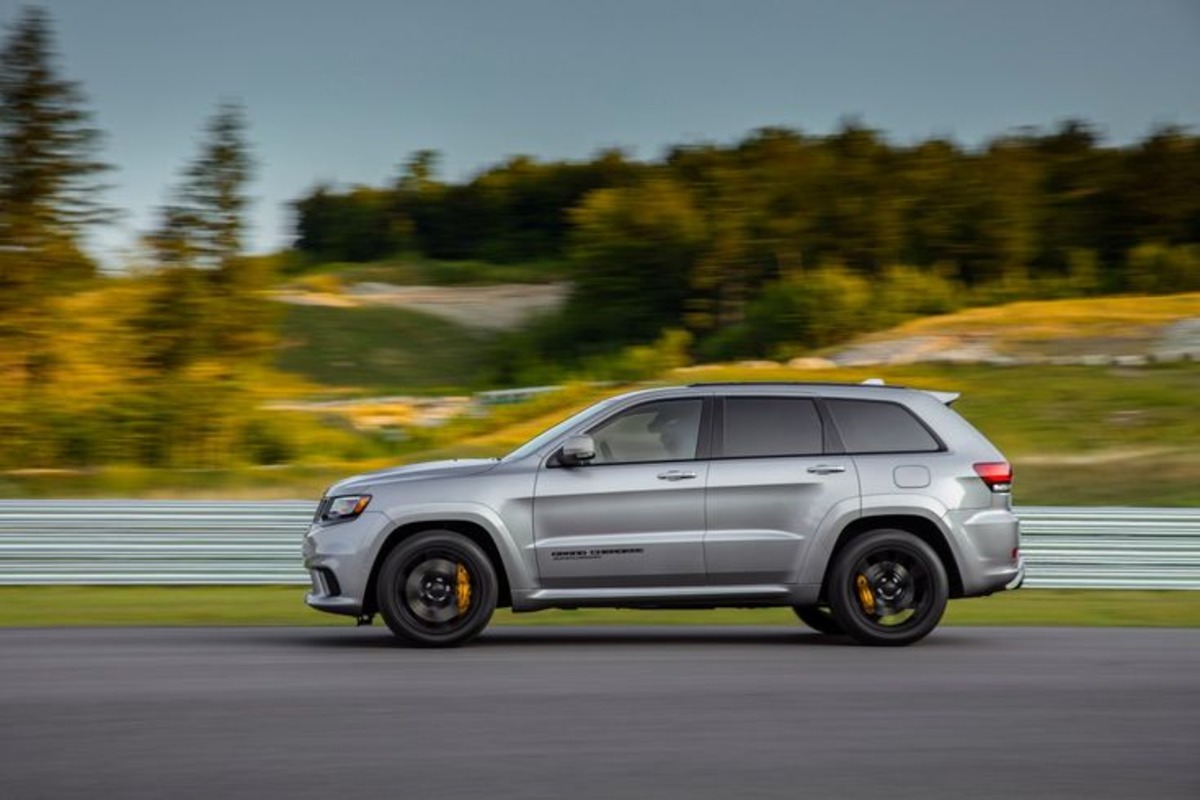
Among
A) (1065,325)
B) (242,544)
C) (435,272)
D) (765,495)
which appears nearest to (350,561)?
(765,495)

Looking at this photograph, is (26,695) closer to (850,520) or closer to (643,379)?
A: (850,520)

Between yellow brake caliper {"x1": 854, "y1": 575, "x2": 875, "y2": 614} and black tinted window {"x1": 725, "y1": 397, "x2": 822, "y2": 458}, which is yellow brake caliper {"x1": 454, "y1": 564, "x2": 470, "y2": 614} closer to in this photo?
black tinted window {"x1": 725, "y1": 397, "x2": 822, "y2": 458}

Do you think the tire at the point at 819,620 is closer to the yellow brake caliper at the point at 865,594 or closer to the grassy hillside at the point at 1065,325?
the yellow brake caliper at the point at 865,594

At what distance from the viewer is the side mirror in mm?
11008

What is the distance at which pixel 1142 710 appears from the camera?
8.47 m

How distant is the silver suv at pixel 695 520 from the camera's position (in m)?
11.0

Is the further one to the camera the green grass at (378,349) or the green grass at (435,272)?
the green grass at (435,272)

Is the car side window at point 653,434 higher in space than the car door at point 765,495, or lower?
higher

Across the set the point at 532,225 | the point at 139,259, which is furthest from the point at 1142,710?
the point at 532,225

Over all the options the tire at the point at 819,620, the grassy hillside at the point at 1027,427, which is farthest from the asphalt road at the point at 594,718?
the grassy hillside at the point at 1027,427

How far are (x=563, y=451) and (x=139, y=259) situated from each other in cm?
2235

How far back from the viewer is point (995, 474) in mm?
11516

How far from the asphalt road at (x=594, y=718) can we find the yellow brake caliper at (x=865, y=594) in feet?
0.89

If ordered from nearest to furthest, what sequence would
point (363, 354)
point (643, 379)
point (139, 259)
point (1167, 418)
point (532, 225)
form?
point (1167, 418), point (139, 259), point (643, 379), point (363, 354), point (532, 225)
